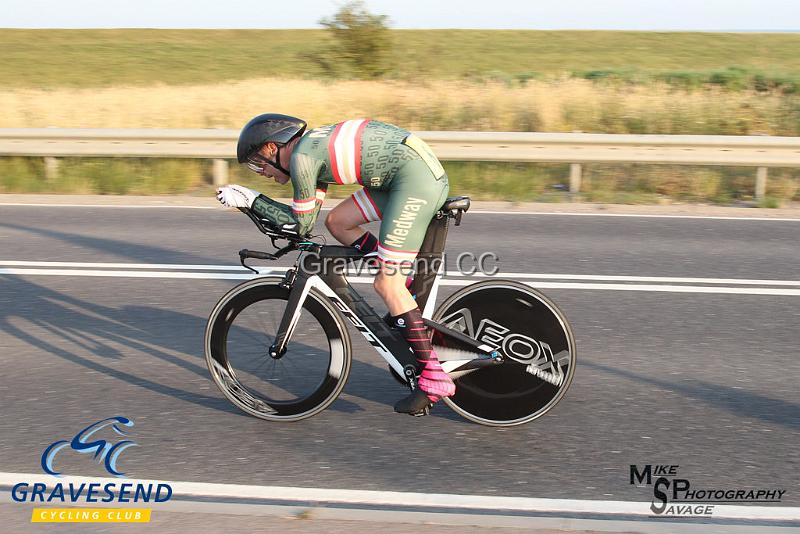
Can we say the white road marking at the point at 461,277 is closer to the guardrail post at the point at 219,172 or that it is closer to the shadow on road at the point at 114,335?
the shadow on road at the point at 114,335

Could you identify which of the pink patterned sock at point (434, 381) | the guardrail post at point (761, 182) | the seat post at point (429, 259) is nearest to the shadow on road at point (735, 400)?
the pink patterned sock at point (434, 381)

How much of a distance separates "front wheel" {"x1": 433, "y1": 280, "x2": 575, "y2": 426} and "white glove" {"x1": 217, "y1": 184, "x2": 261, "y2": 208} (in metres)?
1.19

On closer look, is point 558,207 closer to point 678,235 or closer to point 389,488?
point 678,235

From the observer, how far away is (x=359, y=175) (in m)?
4.67

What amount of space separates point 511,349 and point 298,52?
46.2m

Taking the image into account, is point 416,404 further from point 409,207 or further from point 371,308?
point 409,207

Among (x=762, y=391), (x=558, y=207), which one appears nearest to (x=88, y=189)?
(x=558, y=207)

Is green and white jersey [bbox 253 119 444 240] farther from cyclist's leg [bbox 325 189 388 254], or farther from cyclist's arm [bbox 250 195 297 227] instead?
cyclist's leg [bbox 325 189 388 254]

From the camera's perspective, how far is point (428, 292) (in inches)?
196

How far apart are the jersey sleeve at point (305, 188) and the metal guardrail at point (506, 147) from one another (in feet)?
26.4

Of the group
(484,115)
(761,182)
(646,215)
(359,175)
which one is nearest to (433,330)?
(359,175)

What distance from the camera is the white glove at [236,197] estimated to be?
462cm

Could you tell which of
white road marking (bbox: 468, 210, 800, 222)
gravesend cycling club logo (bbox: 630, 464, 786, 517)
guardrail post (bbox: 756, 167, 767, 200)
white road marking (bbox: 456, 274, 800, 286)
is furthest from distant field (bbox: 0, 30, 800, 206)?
gravesend cycling club logo (bbox: 630, 464, 786, 517)

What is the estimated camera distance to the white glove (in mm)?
4625
